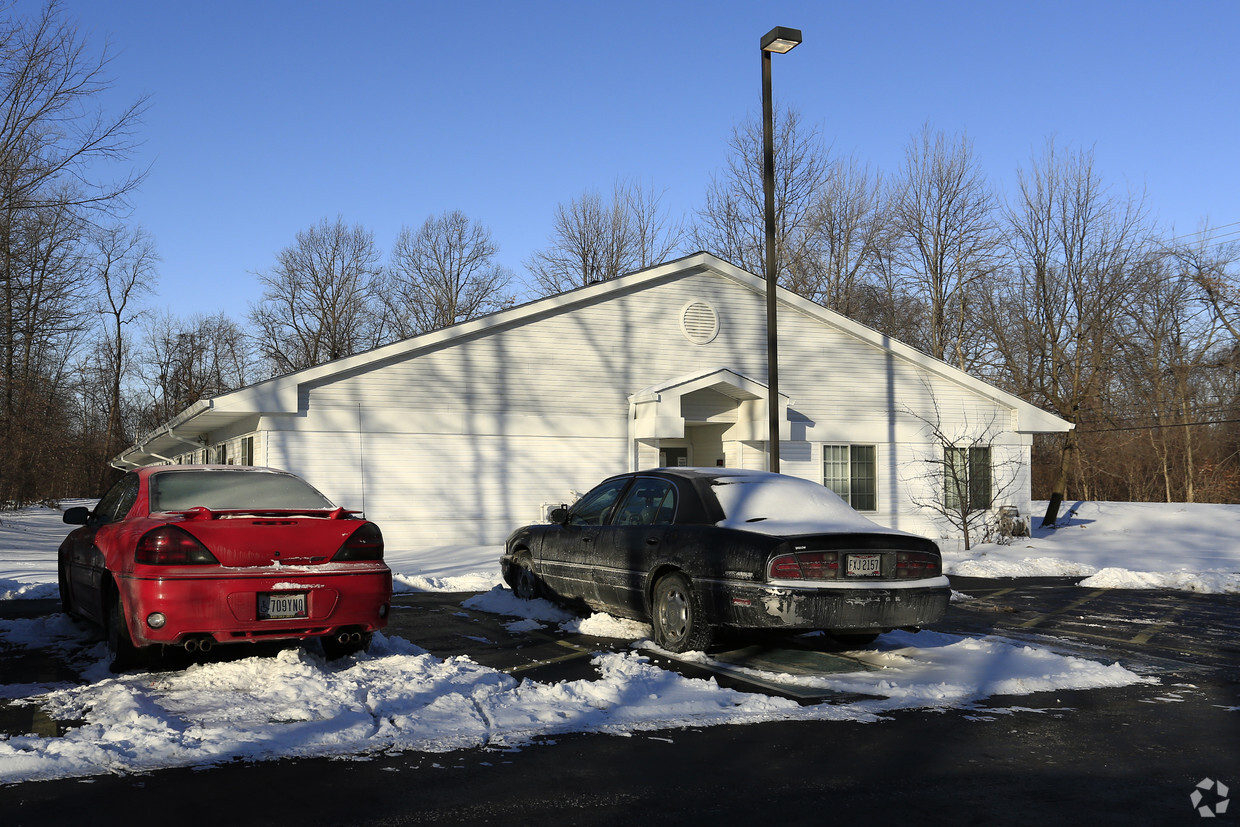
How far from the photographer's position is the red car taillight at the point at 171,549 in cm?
677

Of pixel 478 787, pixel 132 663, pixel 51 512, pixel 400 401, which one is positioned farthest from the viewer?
pixel 51 512

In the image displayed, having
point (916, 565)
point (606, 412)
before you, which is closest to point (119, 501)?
point (916, 565)

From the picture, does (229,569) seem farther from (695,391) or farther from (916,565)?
(695,391)

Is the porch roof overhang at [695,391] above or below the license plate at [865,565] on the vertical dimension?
above

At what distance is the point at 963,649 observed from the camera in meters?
8.43

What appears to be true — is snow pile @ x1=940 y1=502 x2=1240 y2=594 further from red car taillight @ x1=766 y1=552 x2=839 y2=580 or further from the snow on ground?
red car taillight @ x1=766 y1=552 x2=839 y2=580

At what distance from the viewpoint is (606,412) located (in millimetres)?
21062

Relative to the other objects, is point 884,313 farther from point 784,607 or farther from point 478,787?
point 478,787

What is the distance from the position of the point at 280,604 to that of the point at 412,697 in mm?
1284

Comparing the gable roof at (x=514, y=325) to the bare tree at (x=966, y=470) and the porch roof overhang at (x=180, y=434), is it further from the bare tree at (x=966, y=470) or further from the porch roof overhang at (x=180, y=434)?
the bare tree at (x=966, y=470)

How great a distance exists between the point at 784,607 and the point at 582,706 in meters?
1.84

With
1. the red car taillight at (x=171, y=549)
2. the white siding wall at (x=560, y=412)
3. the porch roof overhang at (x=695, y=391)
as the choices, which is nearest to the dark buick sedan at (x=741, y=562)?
the red car taillight at (x=171, y=549)

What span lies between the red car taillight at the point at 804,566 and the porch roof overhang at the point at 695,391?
12653mm

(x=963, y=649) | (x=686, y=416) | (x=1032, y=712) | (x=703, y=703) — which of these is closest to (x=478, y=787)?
(x=703, y=703)
